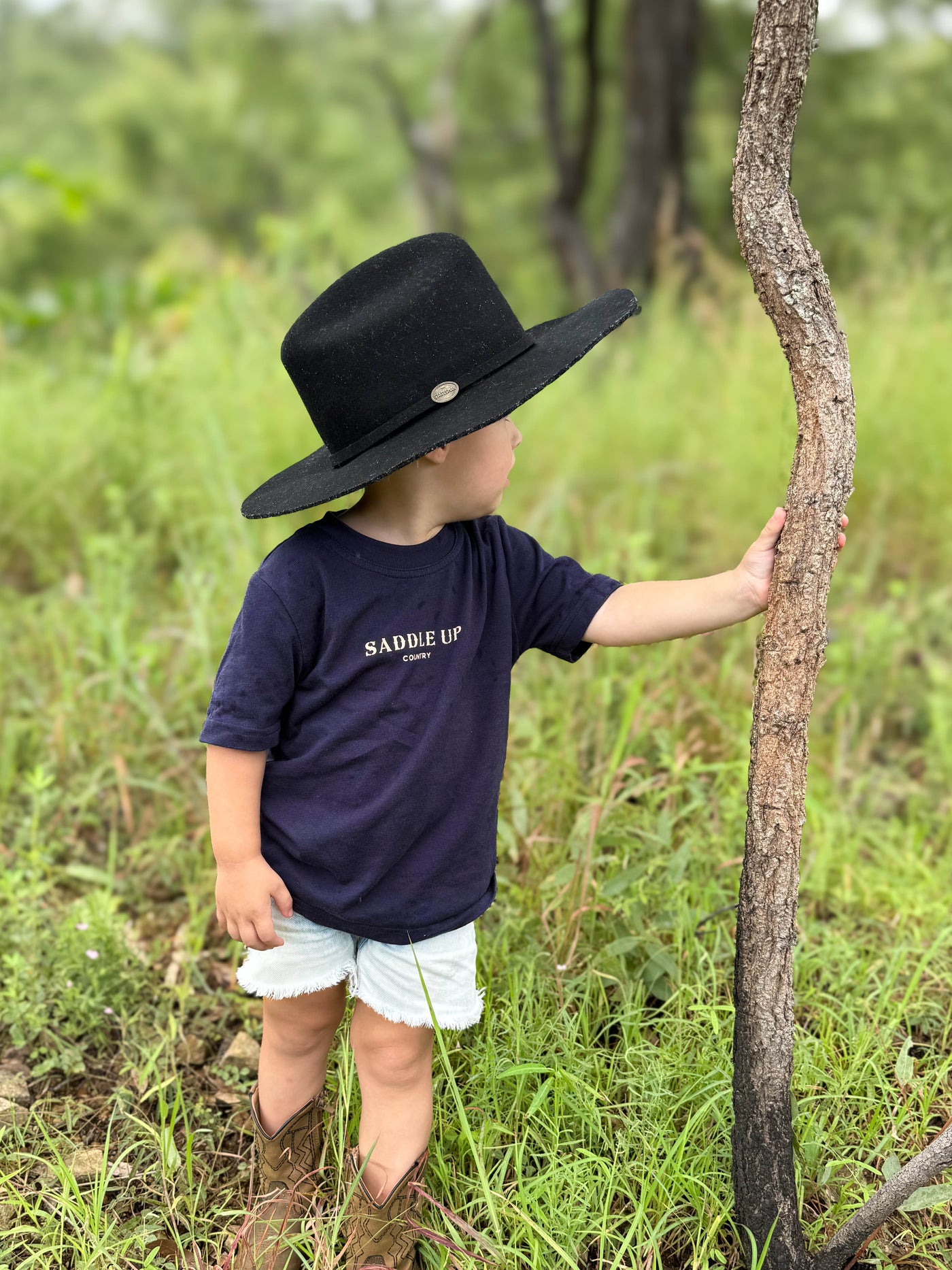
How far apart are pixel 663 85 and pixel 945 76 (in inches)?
218

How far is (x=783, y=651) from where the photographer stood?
135cm

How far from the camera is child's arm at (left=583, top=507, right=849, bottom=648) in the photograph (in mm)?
1411

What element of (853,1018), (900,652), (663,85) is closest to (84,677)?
(853,1018)

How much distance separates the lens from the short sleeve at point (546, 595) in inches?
61.5

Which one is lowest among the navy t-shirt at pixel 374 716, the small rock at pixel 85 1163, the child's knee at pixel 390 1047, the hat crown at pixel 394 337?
the small rock at pixel 85 1163

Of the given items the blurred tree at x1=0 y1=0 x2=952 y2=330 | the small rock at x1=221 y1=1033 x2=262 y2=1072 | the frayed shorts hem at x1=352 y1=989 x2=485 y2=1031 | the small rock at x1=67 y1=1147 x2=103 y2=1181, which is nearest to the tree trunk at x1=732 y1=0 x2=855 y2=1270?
the frayed shorts hem at x1=352 y1=989 x2=485 y2=1031

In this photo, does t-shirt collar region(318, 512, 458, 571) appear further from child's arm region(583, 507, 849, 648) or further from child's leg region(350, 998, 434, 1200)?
child's leg region(350, 998, 434, 1200)

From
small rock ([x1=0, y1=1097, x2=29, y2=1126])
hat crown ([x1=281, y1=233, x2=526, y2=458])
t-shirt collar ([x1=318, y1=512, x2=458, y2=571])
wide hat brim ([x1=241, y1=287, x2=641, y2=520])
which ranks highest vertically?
hat crown ([x1=281, y1=233, x2=526, y2=458])

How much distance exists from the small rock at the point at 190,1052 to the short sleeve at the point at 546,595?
39.2 inches

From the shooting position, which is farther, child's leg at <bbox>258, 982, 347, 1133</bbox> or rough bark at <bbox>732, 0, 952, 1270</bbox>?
child's leg at <bbox>258, 982, 347, 1133</bbox>

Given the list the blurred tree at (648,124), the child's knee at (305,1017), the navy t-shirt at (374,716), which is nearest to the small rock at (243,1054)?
the child's knee at (305,1017)

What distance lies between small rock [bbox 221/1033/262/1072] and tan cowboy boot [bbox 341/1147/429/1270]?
0.44 metres

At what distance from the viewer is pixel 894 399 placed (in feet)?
12.4

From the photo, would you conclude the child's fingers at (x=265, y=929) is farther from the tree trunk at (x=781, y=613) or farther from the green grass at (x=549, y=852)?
the tree trunk at (x=781, y=613)
